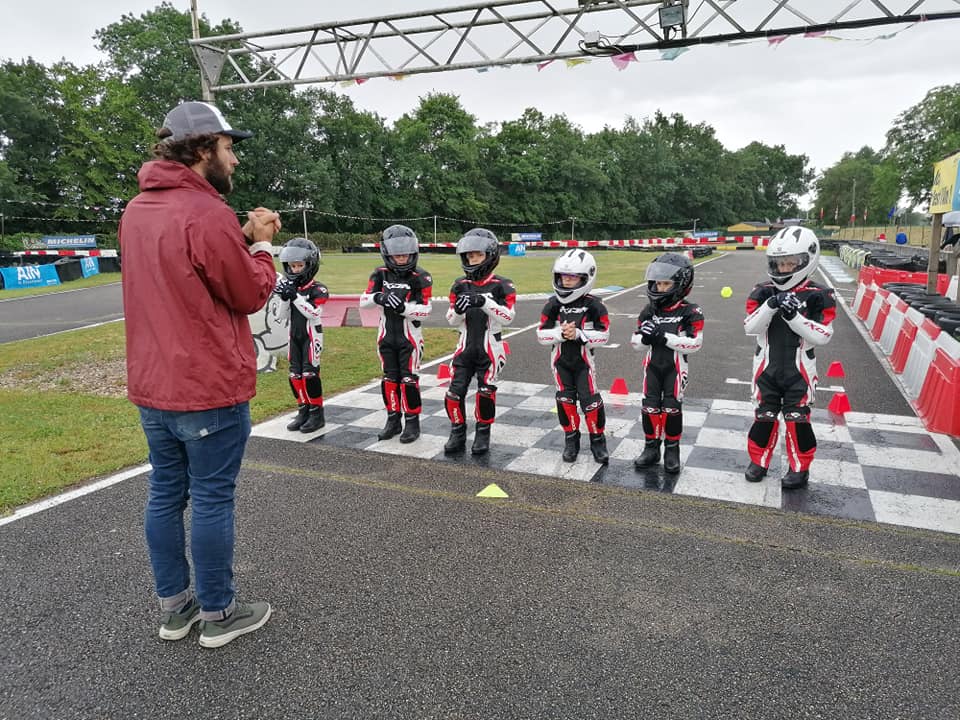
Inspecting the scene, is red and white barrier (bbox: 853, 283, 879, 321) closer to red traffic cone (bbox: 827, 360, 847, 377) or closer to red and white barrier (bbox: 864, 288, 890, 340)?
red and white barrier (bbox: 864, 288, 890, 340)

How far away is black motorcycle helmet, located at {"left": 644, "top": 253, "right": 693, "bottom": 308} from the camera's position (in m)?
4.83

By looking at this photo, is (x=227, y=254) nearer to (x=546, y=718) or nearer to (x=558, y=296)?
(x=546, y=718)

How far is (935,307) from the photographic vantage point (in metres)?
7.96

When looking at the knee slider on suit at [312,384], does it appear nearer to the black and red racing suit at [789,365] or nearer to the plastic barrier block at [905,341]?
the black and red racing suit at [789,365]

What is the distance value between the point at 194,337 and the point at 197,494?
704 mm

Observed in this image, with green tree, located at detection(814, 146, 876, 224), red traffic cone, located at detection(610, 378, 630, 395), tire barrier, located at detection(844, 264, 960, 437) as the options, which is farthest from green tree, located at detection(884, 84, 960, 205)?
red traffic cone, located at detection(610, 378, 630, 395)

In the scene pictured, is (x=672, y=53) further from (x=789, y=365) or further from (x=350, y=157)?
(x=350, y=157)

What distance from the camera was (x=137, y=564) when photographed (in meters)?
3.57

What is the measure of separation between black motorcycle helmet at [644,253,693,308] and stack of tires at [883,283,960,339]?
11.7 feet

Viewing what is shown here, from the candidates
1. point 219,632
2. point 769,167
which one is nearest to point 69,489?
point 219,632

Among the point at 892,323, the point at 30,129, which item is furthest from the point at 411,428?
the point at 30,129

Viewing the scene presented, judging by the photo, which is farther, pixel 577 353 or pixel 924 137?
pixel 924 137

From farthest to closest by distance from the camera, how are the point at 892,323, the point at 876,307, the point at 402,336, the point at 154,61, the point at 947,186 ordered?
1. the point at 154,61
2. the point at 876,307
3. the point at 947,186
4. the point at 892,323
5. the point at 402,336

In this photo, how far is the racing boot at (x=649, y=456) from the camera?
202 inches
